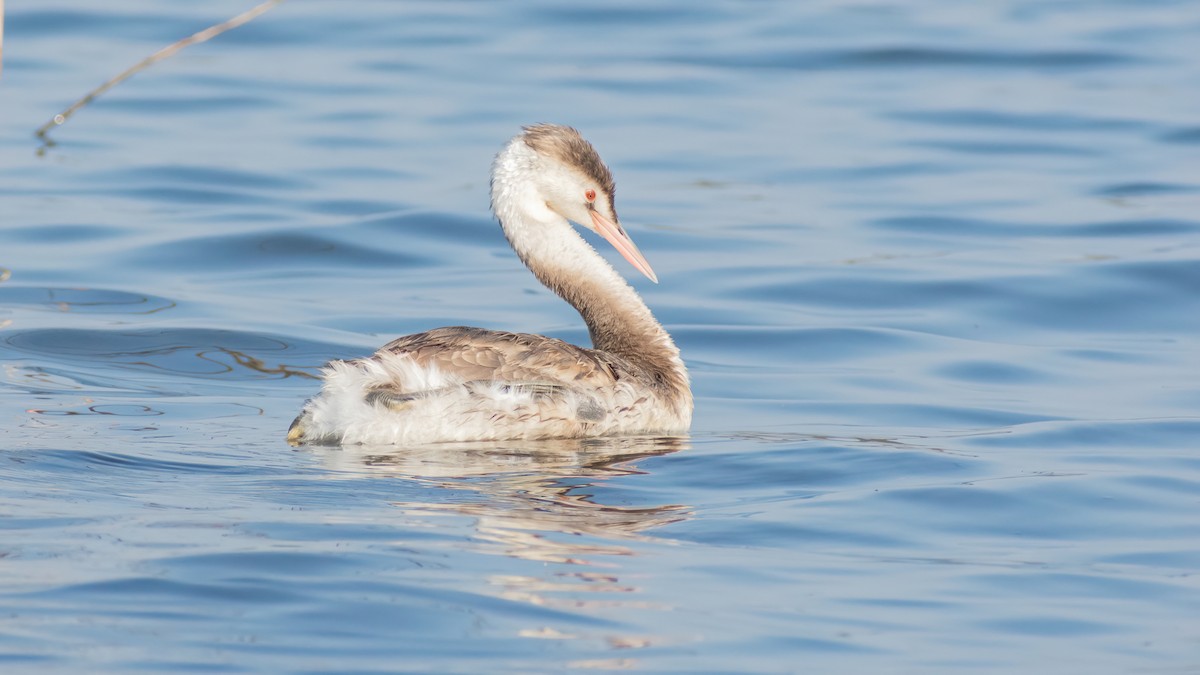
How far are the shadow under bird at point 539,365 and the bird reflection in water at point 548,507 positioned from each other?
97 millimetres

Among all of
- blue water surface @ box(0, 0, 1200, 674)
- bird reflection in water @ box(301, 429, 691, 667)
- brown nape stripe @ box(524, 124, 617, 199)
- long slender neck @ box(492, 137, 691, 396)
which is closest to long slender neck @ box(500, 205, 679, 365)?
long slender neck @ box(492, 137, 691, 396)

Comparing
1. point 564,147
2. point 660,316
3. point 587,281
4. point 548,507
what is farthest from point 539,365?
point 660,316

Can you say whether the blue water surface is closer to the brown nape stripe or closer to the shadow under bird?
the shadow under bird

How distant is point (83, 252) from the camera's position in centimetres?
1298

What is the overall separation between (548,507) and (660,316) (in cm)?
510

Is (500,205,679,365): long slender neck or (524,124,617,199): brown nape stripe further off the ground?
(524,124,617,199): brown nape stripe

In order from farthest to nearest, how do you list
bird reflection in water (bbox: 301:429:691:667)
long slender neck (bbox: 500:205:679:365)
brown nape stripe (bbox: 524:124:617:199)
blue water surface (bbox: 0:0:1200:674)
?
long slender neck (bbox: 500:205:679:365)
brown nape stripe (bbox: 524:124:617:199)
bird reflection in water (bbox: 301:429:691:667)
blue water surface (bbox: 0:0:1200:674)

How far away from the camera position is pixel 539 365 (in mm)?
7922

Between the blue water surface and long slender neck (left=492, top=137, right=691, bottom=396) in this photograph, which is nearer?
the blue water surface

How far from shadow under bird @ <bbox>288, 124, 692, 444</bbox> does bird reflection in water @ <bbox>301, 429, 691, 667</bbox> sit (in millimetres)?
97

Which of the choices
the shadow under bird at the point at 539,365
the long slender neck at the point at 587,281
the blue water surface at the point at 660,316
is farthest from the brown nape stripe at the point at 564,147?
the blue water surface at the point at 660,316

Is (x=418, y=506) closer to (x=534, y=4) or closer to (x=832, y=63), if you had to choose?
(x=832, y=63)

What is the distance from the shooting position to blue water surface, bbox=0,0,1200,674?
5645 mm

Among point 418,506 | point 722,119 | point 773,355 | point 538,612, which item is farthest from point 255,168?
point 538,612
